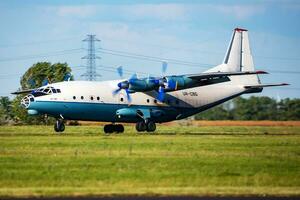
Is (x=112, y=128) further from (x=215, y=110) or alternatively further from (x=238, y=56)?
(x=215, y=110)

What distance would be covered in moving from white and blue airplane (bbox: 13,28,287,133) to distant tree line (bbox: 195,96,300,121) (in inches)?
1882

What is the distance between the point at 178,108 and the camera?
60.9m

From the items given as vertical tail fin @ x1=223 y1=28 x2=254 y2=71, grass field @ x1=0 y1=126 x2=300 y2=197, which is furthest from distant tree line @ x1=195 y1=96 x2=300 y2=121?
grass field @ x1=0 y1=126 x2=300 y2=197

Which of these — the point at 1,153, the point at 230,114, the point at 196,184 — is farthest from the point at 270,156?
the point at 230,114

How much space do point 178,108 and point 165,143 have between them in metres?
19.2

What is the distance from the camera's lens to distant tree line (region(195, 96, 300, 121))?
4417 inches

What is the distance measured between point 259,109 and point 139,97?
62.8 m

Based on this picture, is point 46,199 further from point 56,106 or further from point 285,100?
point 285,100

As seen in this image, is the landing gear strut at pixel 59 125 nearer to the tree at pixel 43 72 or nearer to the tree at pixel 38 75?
the tree at pixel 38 75

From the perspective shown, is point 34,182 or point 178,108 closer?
point 34,182

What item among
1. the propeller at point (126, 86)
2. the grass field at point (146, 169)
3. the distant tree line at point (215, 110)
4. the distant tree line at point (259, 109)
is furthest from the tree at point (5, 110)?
the grass field at point (146, 169)

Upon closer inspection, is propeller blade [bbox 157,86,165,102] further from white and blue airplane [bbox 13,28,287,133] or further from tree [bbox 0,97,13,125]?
tree [bbox 0,97,13,125]

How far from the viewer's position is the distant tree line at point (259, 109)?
368ft

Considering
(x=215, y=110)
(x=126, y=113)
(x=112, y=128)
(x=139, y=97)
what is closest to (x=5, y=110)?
(x=215, y=110)
